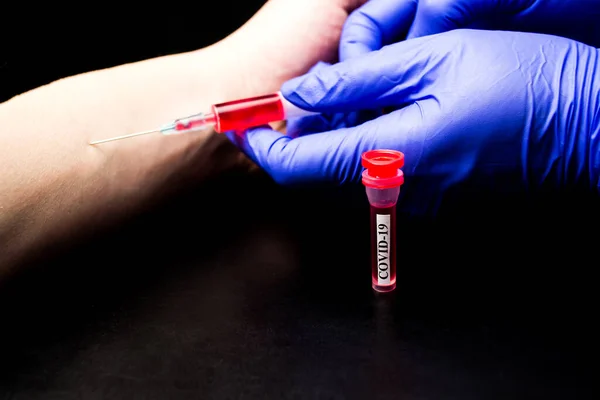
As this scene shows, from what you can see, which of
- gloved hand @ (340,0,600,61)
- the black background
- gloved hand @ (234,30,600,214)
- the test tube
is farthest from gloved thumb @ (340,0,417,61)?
the test tube

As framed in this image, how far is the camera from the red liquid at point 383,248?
0.72 meters

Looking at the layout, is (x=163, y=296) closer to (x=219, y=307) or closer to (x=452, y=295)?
(x=219, y=307)

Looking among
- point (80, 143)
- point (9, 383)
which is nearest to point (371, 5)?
point (80, 143)

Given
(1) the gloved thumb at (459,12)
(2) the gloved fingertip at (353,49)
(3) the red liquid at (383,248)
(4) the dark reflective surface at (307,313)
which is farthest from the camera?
(2) the gloved fingertip at (353,49)

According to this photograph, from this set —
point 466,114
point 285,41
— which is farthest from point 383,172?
point 285,41

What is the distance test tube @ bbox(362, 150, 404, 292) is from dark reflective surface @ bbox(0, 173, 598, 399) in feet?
0.11

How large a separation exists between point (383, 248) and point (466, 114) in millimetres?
255

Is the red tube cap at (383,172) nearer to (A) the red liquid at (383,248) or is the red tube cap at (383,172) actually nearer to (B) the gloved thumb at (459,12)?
(A) the red liquid at (383,248)

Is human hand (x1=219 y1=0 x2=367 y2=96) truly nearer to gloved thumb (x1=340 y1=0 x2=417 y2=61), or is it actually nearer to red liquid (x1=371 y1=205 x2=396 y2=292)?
gloved thumb (x1=340 y1=0 x2=417 y2=61)

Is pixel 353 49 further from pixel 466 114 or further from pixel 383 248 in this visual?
pixel 383 248

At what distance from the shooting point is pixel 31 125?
0.88 m

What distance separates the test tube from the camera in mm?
683

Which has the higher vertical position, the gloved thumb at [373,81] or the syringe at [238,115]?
the gloved thumb at [373,81]

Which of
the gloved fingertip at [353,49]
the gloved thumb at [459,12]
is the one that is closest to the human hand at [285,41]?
the gloved fingertip at [353,49]
